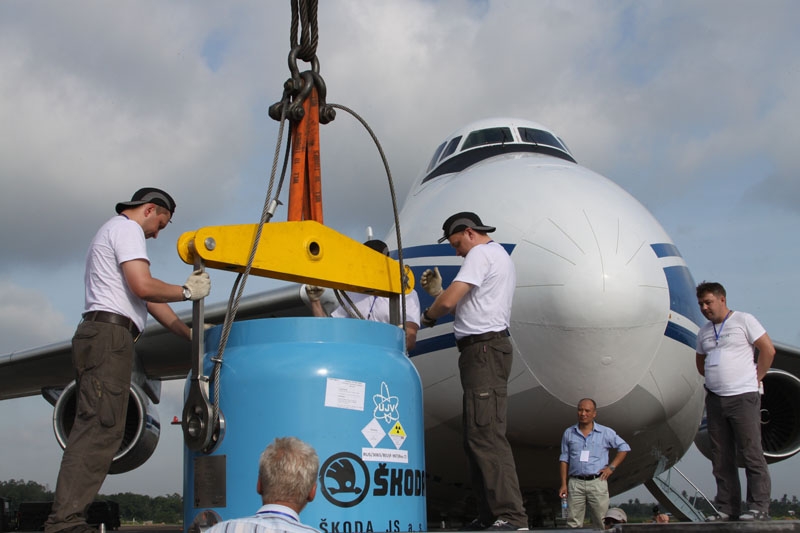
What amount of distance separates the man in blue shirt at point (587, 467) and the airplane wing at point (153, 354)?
4.31 m

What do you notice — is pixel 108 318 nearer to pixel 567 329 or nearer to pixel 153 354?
pixel 567 329

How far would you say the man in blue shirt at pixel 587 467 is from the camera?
225 inches

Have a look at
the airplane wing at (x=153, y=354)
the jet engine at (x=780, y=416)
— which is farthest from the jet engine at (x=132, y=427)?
the jet engine at (x=780, y=416)

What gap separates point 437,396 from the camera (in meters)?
6.13

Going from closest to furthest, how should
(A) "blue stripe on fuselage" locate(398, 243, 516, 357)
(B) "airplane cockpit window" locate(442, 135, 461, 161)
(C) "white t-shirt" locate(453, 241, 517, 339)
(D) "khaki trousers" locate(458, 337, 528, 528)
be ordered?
(D) "khaki trousers" locate(458, 337, 528, 528) < (C) "white t-shirt" locate(453, 241, 517, 339) < (A) "blue stripe on fuselage" locate(398, 243, 516, 357) < (B) "airplane cockpit window" locate(442, 135, 461, 161)

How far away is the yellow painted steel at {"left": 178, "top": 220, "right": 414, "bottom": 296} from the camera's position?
3461mm

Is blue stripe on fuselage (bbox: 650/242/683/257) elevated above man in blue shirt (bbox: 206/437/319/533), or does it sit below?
above

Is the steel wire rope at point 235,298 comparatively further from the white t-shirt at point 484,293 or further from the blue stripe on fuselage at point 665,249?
the blue stripe on fuselage at point 665,249

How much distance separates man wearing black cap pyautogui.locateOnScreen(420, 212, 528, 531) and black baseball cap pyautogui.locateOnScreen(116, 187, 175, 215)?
1.40 meters

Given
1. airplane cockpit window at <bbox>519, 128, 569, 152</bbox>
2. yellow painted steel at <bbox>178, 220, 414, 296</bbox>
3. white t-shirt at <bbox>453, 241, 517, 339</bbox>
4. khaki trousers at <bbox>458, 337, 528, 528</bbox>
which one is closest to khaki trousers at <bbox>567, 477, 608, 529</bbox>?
khaki trousers at <bbox>458, 337, 528, 528</bbox>

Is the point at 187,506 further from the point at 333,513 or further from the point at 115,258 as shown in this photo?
the point at 115,258

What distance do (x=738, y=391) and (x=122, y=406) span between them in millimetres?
3491

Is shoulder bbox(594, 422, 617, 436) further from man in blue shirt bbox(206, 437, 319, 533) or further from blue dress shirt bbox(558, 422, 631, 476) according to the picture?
man in blue shirt bbox(206, 437, 319, 533)

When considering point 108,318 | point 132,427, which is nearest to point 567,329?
point 108,318
